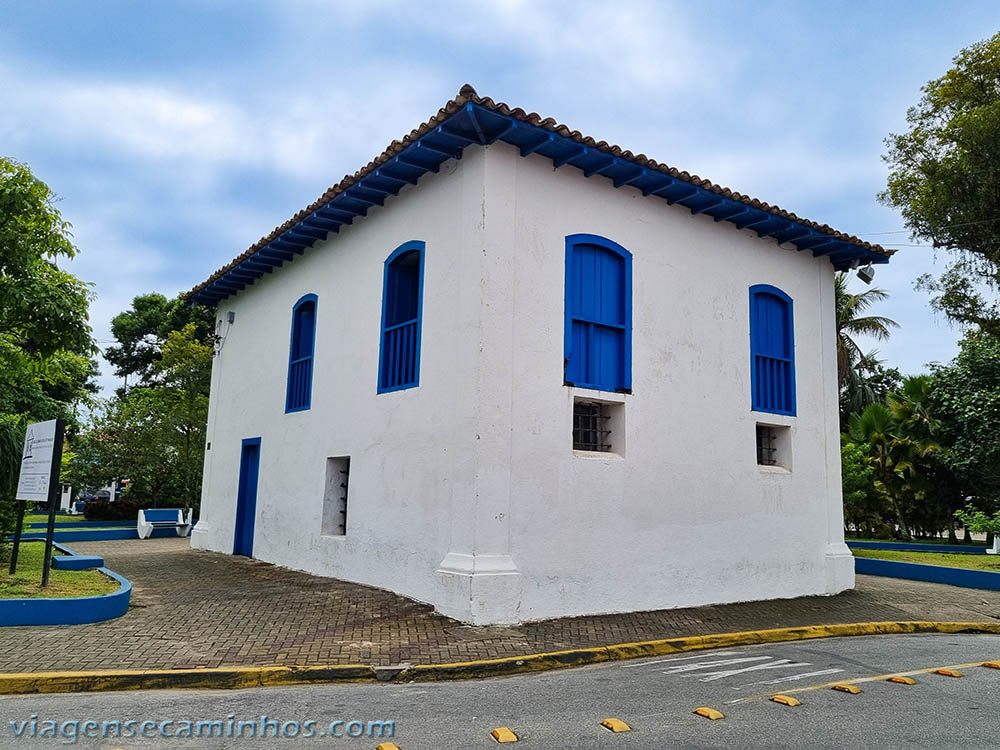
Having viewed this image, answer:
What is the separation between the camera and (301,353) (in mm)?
12398

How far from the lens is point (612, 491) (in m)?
8.79

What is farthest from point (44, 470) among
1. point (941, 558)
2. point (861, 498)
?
point (861, 498)

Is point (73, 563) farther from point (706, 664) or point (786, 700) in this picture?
point (786, 700)

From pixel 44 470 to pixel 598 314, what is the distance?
6304 millimetres

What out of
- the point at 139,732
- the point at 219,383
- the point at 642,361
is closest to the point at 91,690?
the point at 139,732

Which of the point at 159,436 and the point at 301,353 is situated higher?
the point at 301,353

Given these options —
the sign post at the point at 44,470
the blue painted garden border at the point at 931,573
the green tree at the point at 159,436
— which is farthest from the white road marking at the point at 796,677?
the green tree at the point at 159,436

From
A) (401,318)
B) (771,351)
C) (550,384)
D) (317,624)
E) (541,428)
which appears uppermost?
(401,318)

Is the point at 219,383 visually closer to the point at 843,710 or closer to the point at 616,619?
the point at 616,619

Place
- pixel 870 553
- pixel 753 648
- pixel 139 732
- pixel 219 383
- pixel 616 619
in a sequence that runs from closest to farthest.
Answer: pixel 139 732, pixel 753 648, pixel 616 619, pixel 219 383, pixel 870 553

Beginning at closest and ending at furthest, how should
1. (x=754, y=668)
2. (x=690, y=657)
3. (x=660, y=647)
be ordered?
(x=754, y=668)
(x=690, y=657)
(x=660, y=647)

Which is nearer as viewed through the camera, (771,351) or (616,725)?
(616,725)

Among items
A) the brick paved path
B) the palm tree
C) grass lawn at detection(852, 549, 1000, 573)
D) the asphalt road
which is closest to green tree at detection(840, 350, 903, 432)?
the palm tree

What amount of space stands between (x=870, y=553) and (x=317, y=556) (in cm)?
1207
